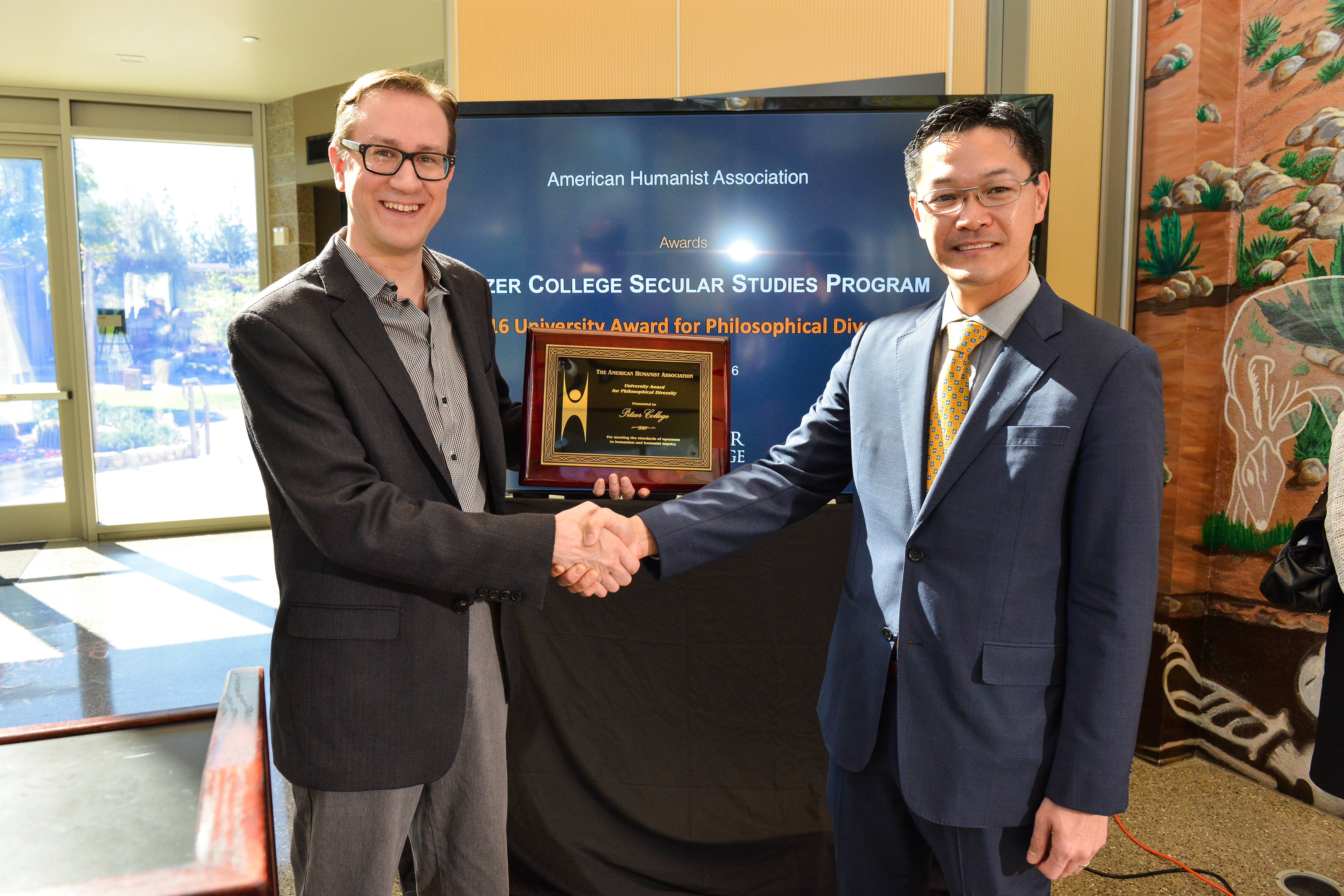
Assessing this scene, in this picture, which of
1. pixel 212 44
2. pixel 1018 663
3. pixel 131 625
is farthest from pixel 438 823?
pixel 212 44

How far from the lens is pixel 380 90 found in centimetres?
152

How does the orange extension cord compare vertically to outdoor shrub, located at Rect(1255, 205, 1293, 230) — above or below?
below

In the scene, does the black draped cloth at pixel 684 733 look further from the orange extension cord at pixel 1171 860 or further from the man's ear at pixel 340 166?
the man's ear at pixel 340 166

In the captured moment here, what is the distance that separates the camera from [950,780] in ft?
4.31

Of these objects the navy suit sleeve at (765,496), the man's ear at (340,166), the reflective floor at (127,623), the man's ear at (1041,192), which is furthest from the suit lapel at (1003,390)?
the reflective floor at (127,623)

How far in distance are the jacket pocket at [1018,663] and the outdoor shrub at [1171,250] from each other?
96.3 inches

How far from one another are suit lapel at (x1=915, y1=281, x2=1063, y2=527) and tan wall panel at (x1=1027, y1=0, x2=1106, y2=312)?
2037 millimetres

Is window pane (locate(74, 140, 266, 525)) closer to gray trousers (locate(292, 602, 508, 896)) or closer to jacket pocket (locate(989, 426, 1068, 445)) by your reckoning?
gray trousers (locate(292, 602, 508, 896))

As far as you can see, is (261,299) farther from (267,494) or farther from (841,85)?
(841,85)

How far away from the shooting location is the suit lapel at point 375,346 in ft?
4.73

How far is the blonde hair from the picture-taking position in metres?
1.52

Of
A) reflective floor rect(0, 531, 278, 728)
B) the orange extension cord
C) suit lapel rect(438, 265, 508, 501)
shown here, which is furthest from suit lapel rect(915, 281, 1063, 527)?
reflective floor rect(0, 531, 278, 728)

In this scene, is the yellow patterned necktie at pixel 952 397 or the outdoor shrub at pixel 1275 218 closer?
the yellow patterned necktie at pixel 952 397

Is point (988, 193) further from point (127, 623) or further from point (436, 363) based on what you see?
point (127, 623)
